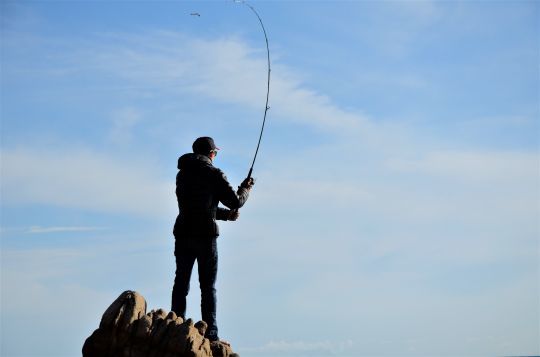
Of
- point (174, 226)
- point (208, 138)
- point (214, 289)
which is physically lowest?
point (214, 289)

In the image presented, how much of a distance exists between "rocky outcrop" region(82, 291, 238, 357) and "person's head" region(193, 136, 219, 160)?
292cm

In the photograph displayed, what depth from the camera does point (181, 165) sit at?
615 inches

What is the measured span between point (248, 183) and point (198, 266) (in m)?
1.72

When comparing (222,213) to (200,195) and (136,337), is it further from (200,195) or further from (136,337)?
(136,337)

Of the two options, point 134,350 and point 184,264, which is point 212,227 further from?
point 134,350

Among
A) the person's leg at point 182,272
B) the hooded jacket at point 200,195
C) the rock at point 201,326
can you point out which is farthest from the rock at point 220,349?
the hooded jacket at point 200,195

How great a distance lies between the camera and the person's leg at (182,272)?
15.4 meters

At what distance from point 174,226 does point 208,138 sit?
154cm

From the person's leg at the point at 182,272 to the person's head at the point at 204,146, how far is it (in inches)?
57.0

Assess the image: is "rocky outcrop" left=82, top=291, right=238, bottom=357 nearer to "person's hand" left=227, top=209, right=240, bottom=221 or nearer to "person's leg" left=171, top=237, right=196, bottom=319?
"person's leg" left=171, top=237, right=196, bottom=319

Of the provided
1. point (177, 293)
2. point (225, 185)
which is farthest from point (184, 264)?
point (225, 185)

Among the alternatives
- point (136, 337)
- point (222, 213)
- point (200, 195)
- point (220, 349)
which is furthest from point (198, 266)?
point (136, 337)

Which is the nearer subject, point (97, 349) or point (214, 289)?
point (97, 349)

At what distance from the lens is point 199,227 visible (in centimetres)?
1539
